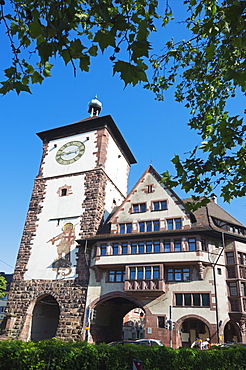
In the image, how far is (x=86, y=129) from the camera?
113 ft

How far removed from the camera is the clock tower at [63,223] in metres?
26.7

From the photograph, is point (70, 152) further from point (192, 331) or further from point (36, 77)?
point (36, 77)

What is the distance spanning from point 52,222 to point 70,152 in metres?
8.17

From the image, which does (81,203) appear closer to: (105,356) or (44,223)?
(44,223)

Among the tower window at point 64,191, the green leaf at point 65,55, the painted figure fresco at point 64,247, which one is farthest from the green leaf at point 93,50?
the tower window at point 64,191

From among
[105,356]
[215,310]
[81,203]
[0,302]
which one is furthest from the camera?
[0,302]

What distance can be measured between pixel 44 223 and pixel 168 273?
45.0ft

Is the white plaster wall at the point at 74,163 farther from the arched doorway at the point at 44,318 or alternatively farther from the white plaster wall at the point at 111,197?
the arched doorway at the point at 44,318

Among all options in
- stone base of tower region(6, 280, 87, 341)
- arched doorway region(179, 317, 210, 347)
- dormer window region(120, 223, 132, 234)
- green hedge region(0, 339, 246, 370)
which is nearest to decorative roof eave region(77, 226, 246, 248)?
dormer window region(120, 223, 132, 234)

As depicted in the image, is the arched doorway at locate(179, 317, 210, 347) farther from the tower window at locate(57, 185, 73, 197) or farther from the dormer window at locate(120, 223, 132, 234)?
the tower window at locate(57, 185, 73, 197)

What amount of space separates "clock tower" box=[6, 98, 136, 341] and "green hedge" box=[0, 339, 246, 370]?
16980 mm

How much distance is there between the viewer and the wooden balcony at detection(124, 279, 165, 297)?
23031 mm

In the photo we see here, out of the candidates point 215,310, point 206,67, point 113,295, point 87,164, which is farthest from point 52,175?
point 206,67

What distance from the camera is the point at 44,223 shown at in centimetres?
3102
